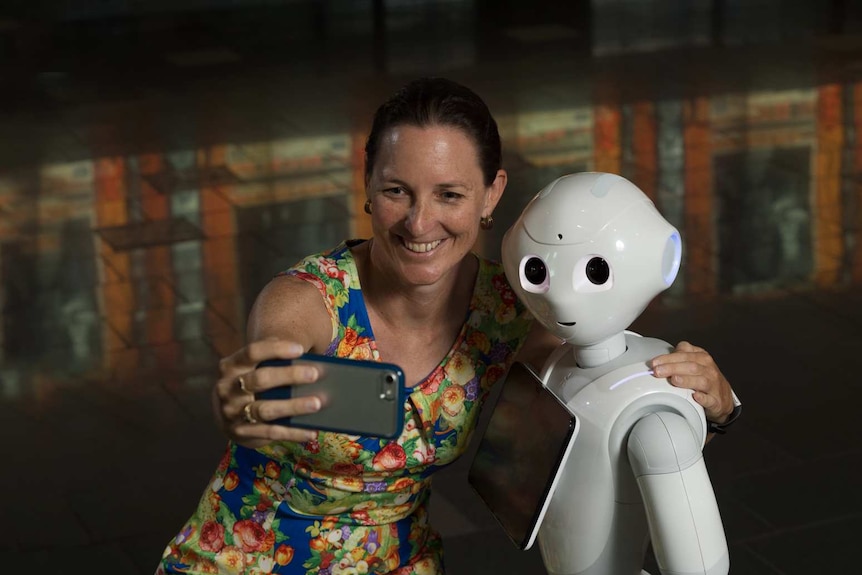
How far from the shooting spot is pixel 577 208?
7.80ft

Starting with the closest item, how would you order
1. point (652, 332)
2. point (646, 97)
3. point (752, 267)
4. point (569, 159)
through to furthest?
point (652, 332) < point (752, 267) < point (569, 159) < point (646, 97)

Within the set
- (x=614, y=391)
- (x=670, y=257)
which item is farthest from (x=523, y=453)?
(x=670, y=257)

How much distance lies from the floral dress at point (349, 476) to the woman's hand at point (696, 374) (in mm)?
447

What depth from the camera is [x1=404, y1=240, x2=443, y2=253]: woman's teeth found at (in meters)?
2.54

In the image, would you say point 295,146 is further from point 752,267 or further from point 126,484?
point 126,484

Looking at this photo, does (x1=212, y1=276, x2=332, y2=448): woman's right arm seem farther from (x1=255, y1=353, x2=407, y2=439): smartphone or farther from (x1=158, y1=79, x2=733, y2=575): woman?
(x1=158, y1=79, x2=733, y2=575): woman

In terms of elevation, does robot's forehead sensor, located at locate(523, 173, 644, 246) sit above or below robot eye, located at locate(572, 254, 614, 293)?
above

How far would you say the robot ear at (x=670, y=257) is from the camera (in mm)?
2408

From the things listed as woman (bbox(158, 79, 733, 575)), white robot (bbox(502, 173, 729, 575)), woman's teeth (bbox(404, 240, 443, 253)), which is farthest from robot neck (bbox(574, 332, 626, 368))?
woman's teeth (bbox(404, 240, 443, 253))

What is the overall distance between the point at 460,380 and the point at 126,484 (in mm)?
2308

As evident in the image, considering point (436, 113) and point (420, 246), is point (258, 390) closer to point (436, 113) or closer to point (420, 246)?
point (420, 246)

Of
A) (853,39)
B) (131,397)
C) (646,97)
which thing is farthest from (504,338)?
(853,39)

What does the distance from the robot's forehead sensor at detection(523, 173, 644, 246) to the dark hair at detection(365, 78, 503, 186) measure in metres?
0.21

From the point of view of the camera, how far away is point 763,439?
4.94 meters
